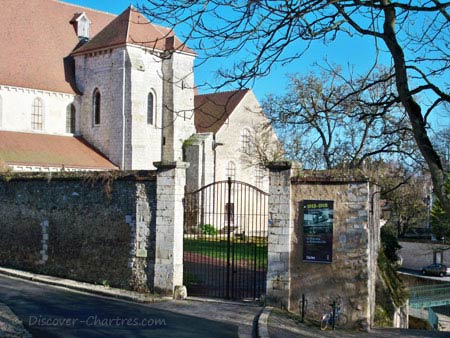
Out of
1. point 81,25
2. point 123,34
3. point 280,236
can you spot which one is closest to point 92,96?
point 123,34

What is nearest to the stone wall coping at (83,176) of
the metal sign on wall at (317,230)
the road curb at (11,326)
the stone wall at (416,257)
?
the metal sign on wall at (317,230)

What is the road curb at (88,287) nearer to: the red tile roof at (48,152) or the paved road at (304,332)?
the paved road at (304,332)

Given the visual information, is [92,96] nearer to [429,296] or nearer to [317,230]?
[429,296]

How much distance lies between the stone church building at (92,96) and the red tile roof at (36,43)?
66 millimetres

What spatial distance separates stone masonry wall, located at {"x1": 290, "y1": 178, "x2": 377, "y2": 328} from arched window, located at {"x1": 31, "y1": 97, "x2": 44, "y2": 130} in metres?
26.7

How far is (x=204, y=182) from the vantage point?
3956 cm

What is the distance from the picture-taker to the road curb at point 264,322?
10168 mm

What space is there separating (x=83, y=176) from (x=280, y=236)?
5.88 m

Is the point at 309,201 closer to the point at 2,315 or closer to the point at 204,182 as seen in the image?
the point at 2,315

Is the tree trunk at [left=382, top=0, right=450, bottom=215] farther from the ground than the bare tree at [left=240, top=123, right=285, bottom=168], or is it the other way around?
the bare tree at [left=240, top=123, right=285, bottom=168]

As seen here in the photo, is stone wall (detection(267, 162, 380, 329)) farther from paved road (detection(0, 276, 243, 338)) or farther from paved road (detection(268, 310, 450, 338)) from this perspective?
paved road (detection(0, 276, 243, 338))

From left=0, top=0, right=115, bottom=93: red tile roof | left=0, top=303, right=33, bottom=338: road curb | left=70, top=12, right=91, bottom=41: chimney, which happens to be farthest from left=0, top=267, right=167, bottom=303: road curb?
left=70, top=12, right=91, bottom=41: chimney

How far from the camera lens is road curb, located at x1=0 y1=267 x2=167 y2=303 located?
1332cm

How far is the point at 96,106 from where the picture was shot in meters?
37.8
